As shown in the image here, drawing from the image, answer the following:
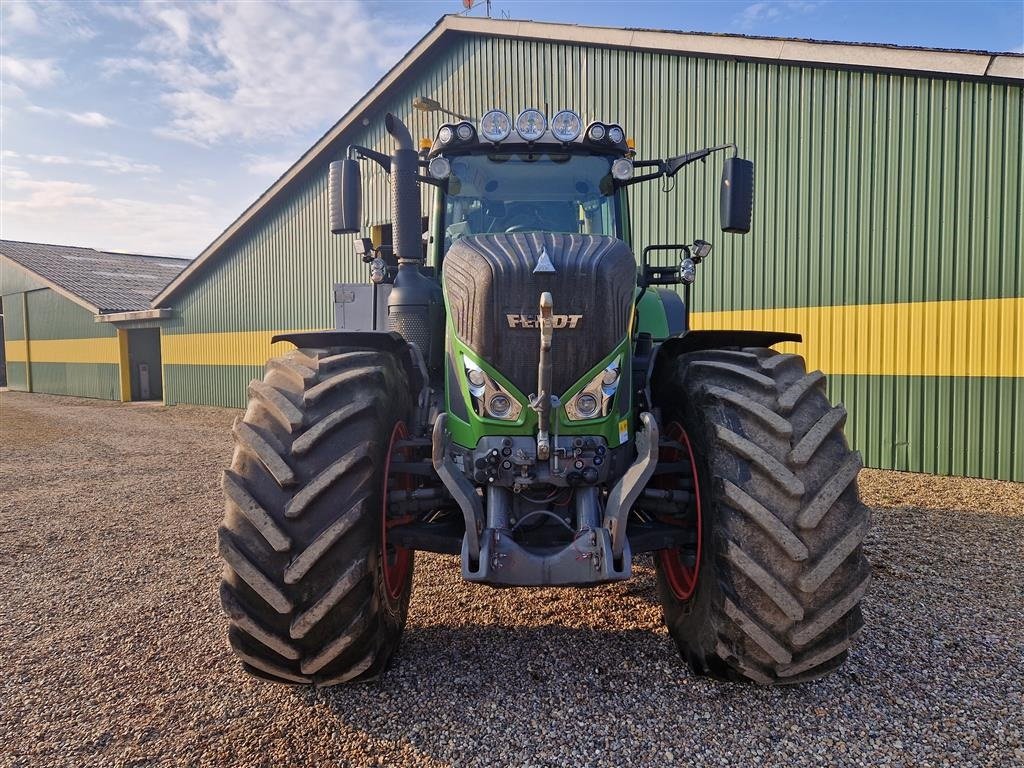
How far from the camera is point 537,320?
278 cm

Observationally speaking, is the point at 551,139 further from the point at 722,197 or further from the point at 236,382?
the point at 236,382

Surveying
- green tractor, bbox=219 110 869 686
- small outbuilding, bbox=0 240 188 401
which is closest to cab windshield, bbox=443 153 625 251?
green tractor, bbox=219 110 869 686

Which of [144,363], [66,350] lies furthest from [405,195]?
[66,350]

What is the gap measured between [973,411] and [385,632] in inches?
294

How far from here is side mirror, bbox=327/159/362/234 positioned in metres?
3.57

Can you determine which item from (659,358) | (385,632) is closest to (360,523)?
(385,632)

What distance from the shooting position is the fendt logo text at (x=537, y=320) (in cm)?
278

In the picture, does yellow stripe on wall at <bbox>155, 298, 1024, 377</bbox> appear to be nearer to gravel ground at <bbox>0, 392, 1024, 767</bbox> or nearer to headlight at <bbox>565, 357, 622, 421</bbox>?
gravel ground at <bbox>0, 392, 1024, 767</bbox>

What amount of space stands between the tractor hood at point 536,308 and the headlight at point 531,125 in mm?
1046

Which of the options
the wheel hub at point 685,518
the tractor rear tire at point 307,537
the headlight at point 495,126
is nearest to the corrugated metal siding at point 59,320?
the headlight at point 495,126

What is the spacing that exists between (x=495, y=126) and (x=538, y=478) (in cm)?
202

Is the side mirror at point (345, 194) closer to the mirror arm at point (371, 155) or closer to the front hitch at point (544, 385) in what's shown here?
the mirror arm at point (371, 155)

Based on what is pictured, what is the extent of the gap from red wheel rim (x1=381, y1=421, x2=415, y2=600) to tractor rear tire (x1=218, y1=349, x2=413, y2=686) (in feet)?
0.09

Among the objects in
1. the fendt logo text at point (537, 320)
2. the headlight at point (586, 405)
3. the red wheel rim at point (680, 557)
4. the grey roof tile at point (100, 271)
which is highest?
the grey roof tile at point (100, 271)
